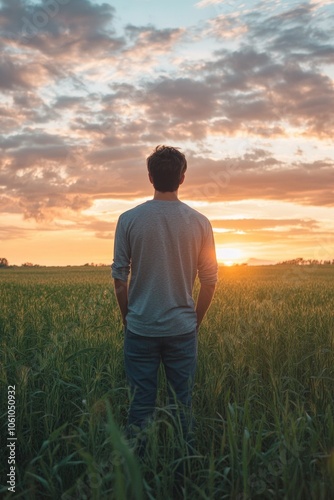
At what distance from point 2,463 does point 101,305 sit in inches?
284

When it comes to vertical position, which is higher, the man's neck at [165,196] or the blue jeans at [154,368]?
the man's neck at [165,196]

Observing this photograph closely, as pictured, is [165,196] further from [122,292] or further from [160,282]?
[122,292]

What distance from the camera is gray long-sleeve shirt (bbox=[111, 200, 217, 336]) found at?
12.7ft

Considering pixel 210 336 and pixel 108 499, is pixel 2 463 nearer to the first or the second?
pixel 108 499

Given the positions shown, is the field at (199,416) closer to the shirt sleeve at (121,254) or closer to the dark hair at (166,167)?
the shirt sleeve at (121,254)

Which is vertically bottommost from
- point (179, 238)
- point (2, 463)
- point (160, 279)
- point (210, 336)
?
point (2, 463)

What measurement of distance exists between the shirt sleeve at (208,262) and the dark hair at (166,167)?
1.68ft

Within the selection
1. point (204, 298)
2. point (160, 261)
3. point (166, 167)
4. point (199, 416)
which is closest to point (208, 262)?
point (204, 298)

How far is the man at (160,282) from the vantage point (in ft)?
12.7

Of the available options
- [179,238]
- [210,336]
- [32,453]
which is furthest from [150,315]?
[210,336]

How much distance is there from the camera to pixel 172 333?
3855 mm

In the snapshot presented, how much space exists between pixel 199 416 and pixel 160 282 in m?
1.27

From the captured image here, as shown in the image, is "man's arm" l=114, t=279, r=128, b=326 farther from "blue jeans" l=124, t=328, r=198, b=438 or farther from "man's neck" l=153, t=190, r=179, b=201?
"man's neck" l=153, t=190, r=179, b=201

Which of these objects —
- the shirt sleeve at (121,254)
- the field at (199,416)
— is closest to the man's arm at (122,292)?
the shirt sleeve at (121,254)
